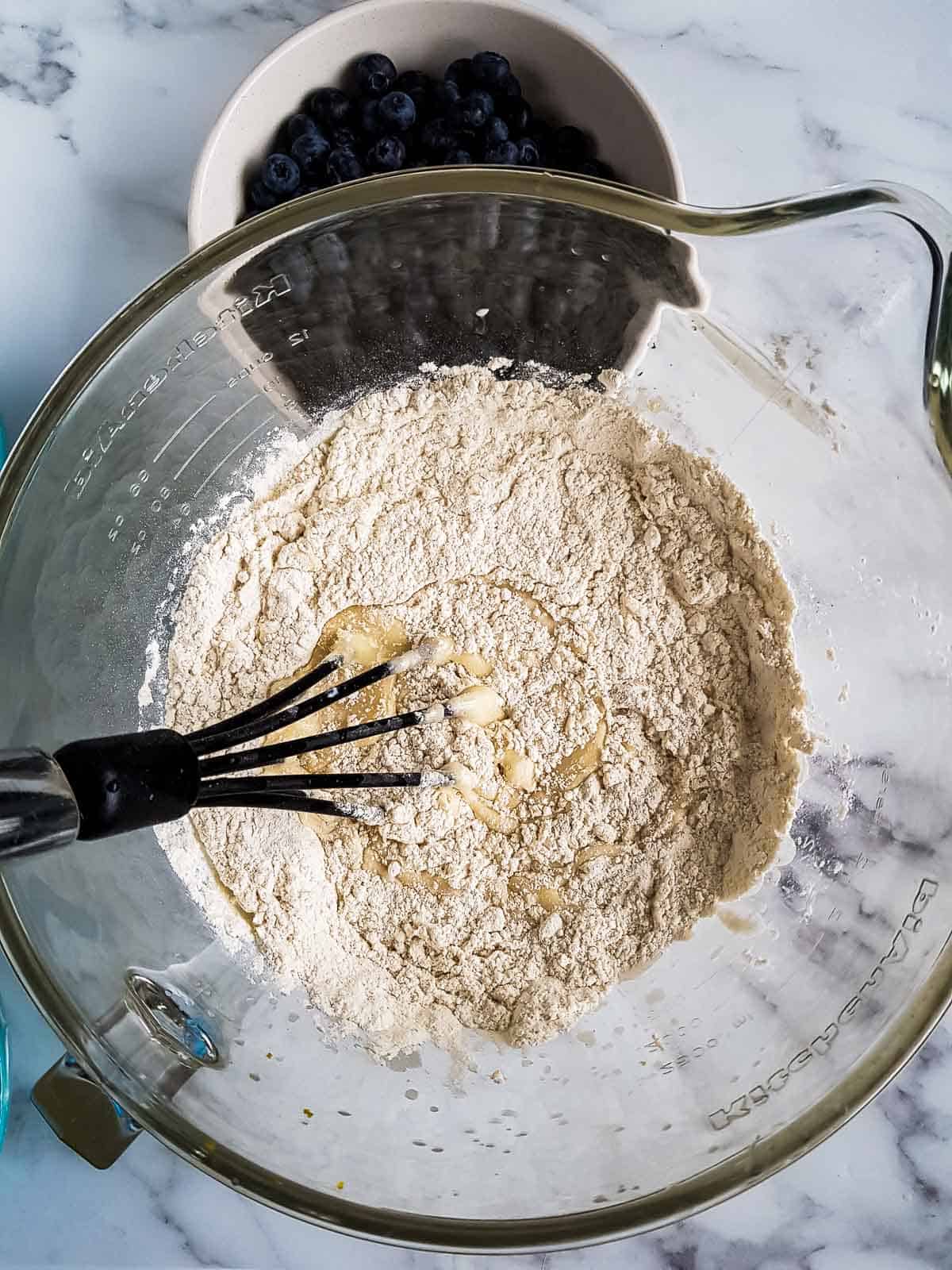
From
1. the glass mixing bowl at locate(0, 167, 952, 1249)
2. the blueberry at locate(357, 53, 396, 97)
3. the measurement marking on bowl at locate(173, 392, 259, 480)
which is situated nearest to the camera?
the glass mixing bowl at locate(0, 167, 952, 1249)

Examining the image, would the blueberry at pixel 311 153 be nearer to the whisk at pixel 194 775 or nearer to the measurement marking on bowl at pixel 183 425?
the measurement marking on bowl at pixel 183 425

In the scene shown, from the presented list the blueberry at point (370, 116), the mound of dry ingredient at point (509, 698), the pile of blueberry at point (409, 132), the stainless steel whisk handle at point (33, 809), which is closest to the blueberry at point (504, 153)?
the pile of blueberry at point (409, 132)

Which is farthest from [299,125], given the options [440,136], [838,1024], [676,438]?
[838,1024]

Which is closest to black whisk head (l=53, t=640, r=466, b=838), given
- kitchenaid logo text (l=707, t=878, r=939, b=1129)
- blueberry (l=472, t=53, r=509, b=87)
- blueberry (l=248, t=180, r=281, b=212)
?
kitchenaid logo text (l=707, t=878, r=939, b=1129)

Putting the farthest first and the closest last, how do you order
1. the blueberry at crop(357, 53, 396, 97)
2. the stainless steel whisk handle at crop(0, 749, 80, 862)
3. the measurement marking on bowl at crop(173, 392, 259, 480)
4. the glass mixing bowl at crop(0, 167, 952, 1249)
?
the blueberry at crop(357, 53, 396, 97) < the measurement marking on bowl at crop(173, 392, 259, 480) < the glass mixing bowl at crop(0, 167, 952, 1249) < the stainless steel whisk handle at crop(0, 749, 80, 862)

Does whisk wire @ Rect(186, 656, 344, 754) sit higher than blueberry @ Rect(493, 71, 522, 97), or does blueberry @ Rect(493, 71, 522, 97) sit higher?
blueberry @ Rect(493, 71, 522, 97)

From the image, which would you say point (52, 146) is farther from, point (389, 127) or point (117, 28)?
point (389, 127)

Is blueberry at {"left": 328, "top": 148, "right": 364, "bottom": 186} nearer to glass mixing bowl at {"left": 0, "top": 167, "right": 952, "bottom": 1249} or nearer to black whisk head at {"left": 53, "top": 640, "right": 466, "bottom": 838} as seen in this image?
glass mixing bowl at {"left": 0, "top": 167, "right": 952, "bottom": 1249}
